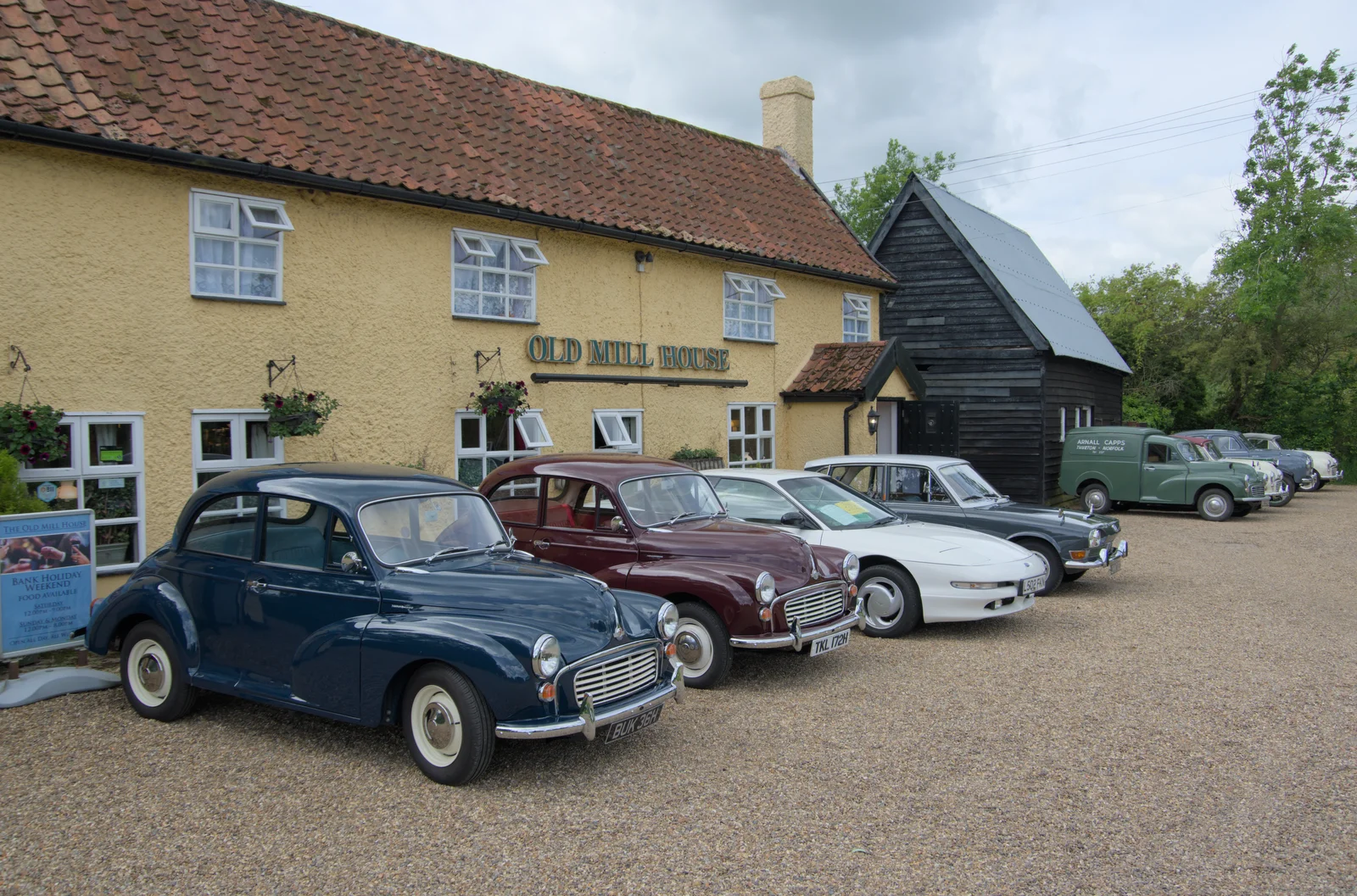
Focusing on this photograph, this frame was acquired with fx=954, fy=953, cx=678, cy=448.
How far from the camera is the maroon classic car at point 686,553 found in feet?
22.6

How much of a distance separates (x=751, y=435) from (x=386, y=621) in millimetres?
10825

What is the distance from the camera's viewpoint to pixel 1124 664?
25.4 ft

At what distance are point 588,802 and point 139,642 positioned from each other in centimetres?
→ 333

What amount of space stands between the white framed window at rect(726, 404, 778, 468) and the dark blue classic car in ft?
29.9

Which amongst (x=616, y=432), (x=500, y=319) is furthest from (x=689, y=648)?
(x=616, y=432)

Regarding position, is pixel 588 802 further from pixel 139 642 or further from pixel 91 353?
pixel 91 353

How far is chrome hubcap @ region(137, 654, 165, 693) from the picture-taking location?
20.0 ft

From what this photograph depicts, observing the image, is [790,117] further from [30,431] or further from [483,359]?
[30,431]

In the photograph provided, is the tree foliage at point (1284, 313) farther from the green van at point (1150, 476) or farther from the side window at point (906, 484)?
the side window at point (906, 484)

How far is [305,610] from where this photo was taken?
5.50 meters

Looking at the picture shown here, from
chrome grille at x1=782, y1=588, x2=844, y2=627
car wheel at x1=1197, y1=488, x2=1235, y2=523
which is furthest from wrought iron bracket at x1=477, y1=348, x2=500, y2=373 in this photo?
car wheel at x1=1197, y1=488, x2=1235, y2=523

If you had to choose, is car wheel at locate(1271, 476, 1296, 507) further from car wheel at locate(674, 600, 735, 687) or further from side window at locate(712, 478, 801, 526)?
car wheel at locate(674, 600, 735, 687)

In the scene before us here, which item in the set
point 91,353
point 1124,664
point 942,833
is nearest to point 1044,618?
point 1124,664

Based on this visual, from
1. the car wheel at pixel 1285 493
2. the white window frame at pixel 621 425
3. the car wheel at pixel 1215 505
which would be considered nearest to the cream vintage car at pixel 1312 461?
the car wheel at pixel 1285 493
